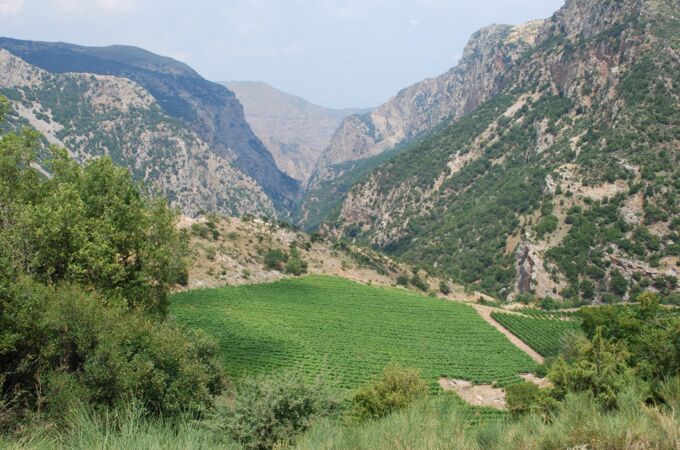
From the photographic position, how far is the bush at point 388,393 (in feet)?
61.1

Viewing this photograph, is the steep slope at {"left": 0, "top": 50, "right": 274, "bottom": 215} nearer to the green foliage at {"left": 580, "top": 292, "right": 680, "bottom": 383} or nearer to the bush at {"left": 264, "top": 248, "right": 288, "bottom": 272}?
the bush at {"left": 264, "top": 248, "right": 288, "bottom": 272}

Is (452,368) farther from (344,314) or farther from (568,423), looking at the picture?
(568,423)

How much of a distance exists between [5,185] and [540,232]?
7831 centimetres

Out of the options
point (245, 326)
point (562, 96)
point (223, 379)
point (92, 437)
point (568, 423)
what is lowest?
point (245, 326)

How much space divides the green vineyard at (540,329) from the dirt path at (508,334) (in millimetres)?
375

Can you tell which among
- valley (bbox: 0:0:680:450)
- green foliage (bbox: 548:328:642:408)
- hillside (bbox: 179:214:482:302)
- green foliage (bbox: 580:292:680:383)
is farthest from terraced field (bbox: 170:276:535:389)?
green foliage (bbox: 548:328:642:408)

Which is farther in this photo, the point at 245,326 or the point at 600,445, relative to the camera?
the point at 245,326

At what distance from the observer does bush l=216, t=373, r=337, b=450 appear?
48.8ft

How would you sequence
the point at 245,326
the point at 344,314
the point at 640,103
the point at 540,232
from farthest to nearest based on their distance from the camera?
the point at 640,103, the point at 540,232, the point at 344,314, the point at 245,326

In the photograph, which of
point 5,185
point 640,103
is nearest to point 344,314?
point 5,185

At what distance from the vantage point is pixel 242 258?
62625mm

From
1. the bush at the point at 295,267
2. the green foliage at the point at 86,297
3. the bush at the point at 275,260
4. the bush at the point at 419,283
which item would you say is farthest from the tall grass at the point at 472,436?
the bush at the point at 419,283

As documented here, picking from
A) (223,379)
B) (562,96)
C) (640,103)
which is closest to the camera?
(223,379)

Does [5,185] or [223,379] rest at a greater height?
[5,185]
